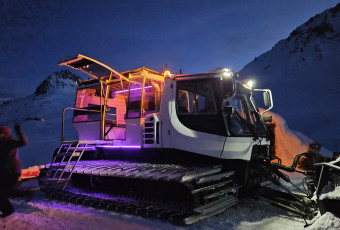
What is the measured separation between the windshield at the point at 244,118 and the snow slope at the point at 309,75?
25.2 meters

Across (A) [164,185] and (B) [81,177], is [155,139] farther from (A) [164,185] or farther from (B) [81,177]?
(B) [81,177]

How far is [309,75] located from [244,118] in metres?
57.4

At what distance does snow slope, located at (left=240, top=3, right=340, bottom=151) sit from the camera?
38562mm

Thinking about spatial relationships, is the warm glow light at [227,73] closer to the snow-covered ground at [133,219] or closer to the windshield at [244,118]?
the windshield at [244,118]

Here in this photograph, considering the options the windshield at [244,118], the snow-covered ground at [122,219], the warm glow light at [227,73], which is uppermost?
the warm glow light at [227,73]

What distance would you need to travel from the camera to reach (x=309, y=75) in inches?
2175

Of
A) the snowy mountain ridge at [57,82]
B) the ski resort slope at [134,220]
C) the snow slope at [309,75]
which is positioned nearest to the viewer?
the ski resort slope at [134,220]

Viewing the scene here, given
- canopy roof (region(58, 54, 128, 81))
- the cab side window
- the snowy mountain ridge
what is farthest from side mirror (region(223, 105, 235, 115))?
the snowy mountain ridge

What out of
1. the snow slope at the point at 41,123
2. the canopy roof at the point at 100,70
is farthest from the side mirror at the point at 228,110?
the snow slope at the point at 41,123

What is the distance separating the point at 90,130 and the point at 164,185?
11.1 feet

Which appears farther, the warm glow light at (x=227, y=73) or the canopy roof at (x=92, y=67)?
the canopy roof at (x=92, y=67)

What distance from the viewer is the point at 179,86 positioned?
605cm

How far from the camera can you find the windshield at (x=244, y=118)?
18.3 ft

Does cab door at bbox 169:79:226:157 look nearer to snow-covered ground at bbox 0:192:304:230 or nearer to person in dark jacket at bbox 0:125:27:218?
snow-covered ground at bbox 0:192:304:230
